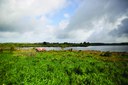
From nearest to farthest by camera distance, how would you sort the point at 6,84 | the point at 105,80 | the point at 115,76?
the point at 6,84 → the point at 105,80 → the point at 115,76

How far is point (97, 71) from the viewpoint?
816 inches

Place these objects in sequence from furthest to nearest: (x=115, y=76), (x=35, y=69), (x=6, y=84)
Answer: (x=35, y=69)
(x=115, y=76)
(x=6, y=84)

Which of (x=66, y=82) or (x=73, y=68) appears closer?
(x=66, y=82)

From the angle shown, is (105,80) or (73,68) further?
(73,68)

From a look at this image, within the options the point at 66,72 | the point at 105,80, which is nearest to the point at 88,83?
the point at 105,80

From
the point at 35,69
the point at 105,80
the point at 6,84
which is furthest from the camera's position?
the point at 35,69

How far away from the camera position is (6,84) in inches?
645

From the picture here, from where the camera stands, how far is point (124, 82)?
58.1 feet

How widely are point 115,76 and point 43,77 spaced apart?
8000 mm

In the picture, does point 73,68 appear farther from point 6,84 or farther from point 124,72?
point 6,84

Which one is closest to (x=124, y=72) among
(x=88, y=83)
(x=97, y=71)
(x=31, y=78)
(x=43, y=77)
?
(x=97, y=71)

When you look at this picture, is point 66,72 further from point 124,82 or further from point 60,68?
point 124,82

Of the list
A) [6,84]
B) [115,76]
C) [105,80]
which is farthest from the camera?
[115,76]

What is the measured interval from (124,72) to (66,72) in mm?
6911
